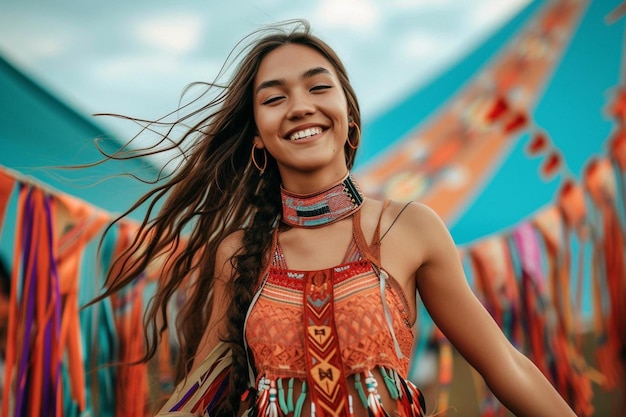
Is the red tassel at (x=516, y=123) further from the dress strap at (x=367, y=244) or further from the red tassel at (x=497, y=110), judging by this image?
the dress strap at (x=367, y=244)

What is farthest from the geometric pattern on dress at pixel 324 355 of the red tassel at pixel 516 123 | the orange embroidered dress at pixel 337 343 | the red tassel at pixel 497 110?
the red tassel at pixel 497 110

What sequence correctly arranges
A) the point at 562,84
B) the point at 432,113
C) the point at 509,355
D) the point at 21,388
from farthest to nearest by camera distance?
the point at 432,113 < the point at 562,84 < the point at 21,388 < the point at 509,355

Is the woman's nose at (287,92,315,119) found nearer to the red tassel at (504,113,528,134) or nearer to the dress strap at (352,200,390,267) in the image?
the dress strap at (352,200,390,267)

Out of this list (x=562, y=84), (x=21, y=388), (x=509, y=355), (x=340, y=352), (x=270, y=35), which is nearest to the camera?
(x=340, y=352)

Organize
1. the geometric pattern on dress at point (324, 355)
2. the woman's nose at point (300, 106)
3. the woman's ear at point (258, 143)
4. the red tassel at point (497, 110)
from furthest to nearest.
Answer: the red tassel at point (497, 110), the woman's ear at point (258, 143), the woman's nose at point (300, 106), the geometric pattern on dress at point (324, 355)

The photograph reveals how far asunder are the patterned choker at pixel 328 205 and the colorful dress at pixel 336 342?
0.21 feet

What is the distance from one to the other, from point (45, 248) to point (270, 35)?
3.03 feet

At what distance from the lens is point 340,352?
1.42m

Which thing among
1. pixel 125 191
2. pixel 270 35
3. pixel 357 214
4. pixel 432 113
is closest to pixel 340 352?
pixel 357 214

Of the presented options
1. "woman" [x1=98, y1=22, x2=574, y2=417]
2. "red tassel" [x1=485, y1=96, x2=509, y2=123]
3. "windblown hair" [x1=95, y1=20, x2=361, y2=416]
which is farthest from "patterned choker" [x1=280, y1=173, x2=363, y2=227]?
"red tassel" [x1=485, y1=96, x2=509, y2=123]

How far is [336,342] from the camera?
4.68ft

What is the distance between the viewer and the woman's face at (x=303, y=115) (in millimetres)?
1568

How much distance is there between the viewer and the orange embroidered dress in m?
1.41

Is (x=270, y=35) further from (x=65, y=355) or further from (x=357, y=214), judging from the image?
(x=65, y=355)
